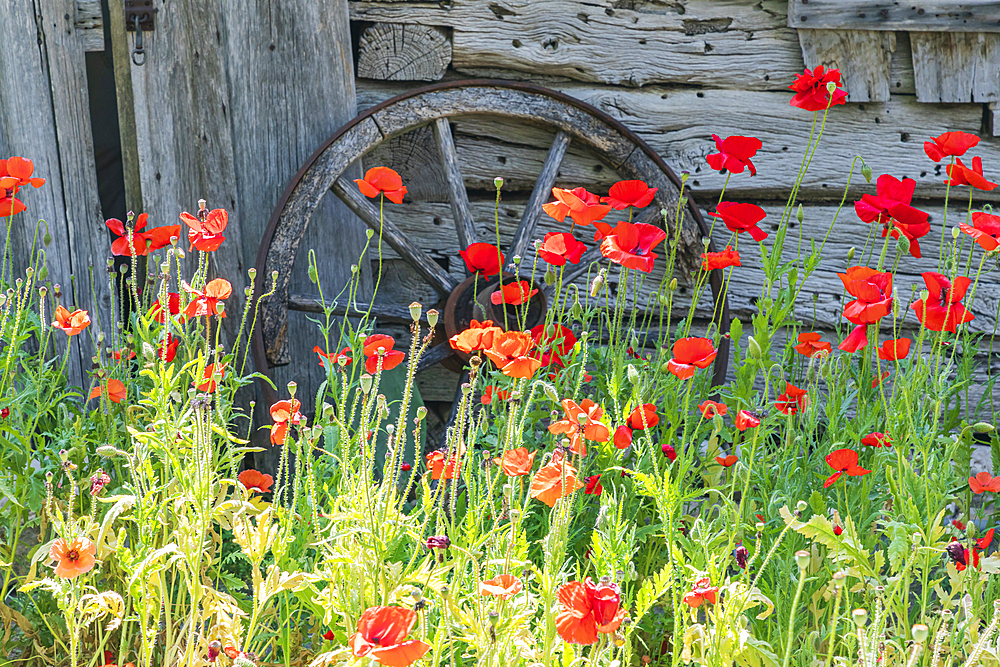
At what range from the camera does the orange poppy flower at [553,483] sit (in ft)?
3.65

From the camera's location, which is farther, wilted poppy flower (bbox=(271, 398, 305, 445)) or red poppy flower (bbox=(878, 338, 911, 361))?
red poppy flower (bbox=(878, 338, 911, 361))

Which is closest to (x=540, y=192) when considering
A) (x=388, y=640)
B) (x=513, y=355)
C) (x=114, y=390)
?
(x=513, y=355)

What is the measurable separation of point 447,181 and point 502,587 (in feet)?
5.26

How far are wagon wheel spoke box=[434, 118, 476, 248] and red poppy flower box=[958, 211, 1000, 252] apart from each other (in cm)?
130

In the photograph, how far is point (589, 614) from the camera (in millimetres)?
952

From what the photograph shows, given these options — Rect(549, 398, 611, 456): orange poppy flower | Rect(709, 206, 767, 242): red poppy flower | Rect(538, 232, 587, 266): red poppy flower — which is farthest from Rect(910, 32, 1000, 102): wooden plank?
Rect(549, 398, 611, 456): orange poppy flower

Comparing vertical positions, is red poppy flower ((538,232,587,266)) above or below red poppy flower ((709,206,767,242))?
below

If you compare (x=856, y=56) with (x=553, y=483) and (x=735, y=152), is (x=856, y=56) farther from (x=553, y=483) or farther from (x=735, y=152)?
(x=553, y=483)

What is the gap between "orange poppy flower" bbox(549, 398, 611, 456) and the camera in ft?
3.92

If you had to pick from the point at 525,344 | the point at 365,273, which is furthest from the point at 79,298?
the point at 525,344

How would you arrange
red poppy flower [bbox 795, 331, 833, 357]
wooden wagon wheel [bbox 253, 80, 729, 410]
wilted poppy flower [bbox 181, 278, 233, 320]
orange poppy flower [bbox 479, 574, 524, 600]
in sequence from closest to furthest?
1. orange poppy flower [bbox 479, 574, 524, 600]
2. wilted poppy flower [bbox 181, 278, 233, 320]
3. red poppy flower [bbox 795, 331, 833, 357]
4. wooden wagon wheel [bbox 253, 80, 729, 410]

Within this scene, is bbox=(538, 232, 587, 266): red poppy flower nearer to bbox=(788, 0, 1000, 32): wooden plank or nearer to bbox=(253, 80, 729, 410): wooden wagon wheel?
bbox=(253, 80, 729, 410): wooden wagon wheel

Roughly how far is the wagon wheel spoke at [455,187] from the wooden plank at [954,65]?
1430mm

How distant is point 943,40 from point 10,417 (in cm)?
270
